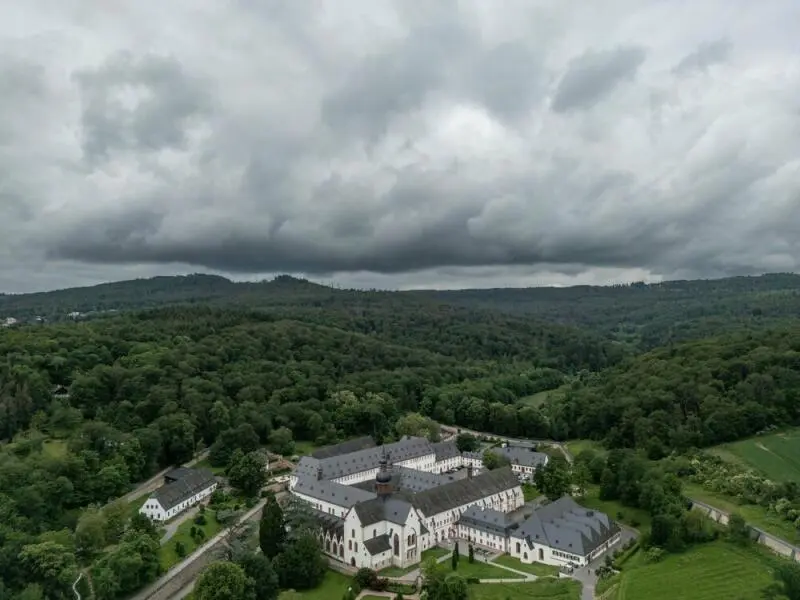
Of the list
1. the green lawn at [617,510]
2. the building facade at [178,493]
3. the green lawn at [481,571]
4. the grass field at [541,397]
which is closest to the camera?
the green lawn at [481,571]

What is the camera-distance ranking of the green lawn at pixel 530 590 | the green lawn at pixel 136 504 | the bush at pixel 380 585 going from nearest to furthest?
the green lawn at pixel 530 590 → the bush at pixel 380 585 → the green lawn at pixel 136 504

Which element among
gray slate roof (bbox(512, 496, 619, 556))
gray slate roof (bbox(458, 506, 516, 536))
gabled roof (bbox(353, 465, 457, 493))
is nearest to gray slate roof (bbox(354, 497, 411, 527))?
gray slate roof (bbox(458, 506, 516, 536))

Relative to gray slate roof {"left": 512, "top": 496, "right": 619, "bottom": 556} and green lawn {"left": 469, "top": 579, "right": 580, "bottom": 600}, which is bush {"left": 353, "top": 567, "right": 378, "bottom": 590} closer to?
green lawn {"left": 469, "top": 579, "right": 580, "bottom": 600}

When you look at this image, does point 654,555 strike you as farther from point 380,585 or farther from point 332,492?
point 332,492

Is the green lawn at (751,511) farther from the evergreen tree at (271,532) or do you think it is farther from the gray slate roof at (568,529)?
the evergreen tree at (271,532)

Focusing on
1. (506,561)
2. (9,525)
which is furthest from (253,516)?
(506,561)

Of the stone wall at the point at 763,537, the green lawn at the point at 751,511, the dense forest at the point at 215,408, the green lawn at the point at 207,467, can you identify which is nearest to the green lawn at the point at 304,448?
the dense forest at the point at 215,408
